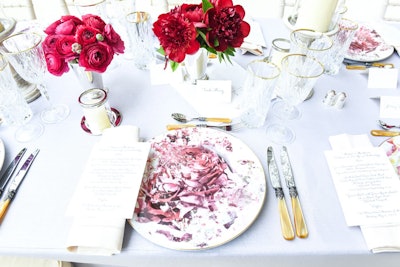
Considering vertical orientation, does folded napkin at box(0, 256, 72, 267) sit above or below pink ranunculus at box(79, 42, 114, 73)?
below

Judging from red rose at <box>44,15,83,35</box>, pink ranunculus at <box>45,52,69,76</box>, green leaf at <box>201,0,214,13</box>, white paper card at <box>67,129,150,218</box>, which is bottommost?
white paper card at <box>67,129,150,218</box>

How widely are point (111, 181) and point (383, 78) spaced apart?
791 mm

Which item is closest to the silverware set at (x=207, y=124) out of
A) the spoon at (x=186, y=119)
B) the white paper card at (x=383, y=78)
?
the spoon at (x=186, y=119)

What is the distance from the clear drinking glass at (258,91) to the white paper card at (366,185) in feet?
0.58

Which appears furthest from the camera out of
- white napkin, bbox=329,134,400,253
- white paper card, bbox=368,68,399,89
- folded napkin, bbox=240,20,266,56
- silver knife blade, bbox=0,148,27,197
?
folded napkin, bbox=240,20,266,56

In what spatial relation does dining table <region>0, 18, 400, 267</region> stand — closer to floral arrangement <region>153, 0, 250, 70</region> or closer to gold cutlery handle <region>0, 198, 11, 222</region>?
gold cutlery handle <region>0, 198, 11, 222</region>

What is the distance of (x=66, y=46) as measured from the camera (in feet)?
1.99

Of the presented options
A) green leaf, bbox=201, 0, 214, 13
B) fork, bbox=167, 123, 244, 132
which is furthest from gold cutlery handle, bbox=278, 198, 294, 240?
green leaf, bbox=201, 0, 214, 13

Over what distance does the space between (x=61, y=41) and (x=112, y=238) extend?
0.44m

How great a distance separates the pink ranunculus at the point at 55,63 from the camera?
2.02 ft

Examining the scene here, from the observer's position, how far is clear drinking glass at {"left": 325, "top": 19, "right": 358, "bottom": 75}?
0.78 meters

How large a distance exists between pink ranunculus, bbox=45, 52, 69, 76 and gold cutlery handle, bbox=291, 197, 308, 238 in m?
0.59

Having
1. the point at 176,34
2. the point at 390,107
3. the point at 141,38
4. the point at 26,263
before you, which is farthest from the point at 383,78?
the point at 26,263

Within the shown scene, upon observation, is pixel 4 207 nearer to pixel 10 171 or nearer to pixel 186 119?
pixel 10 171
